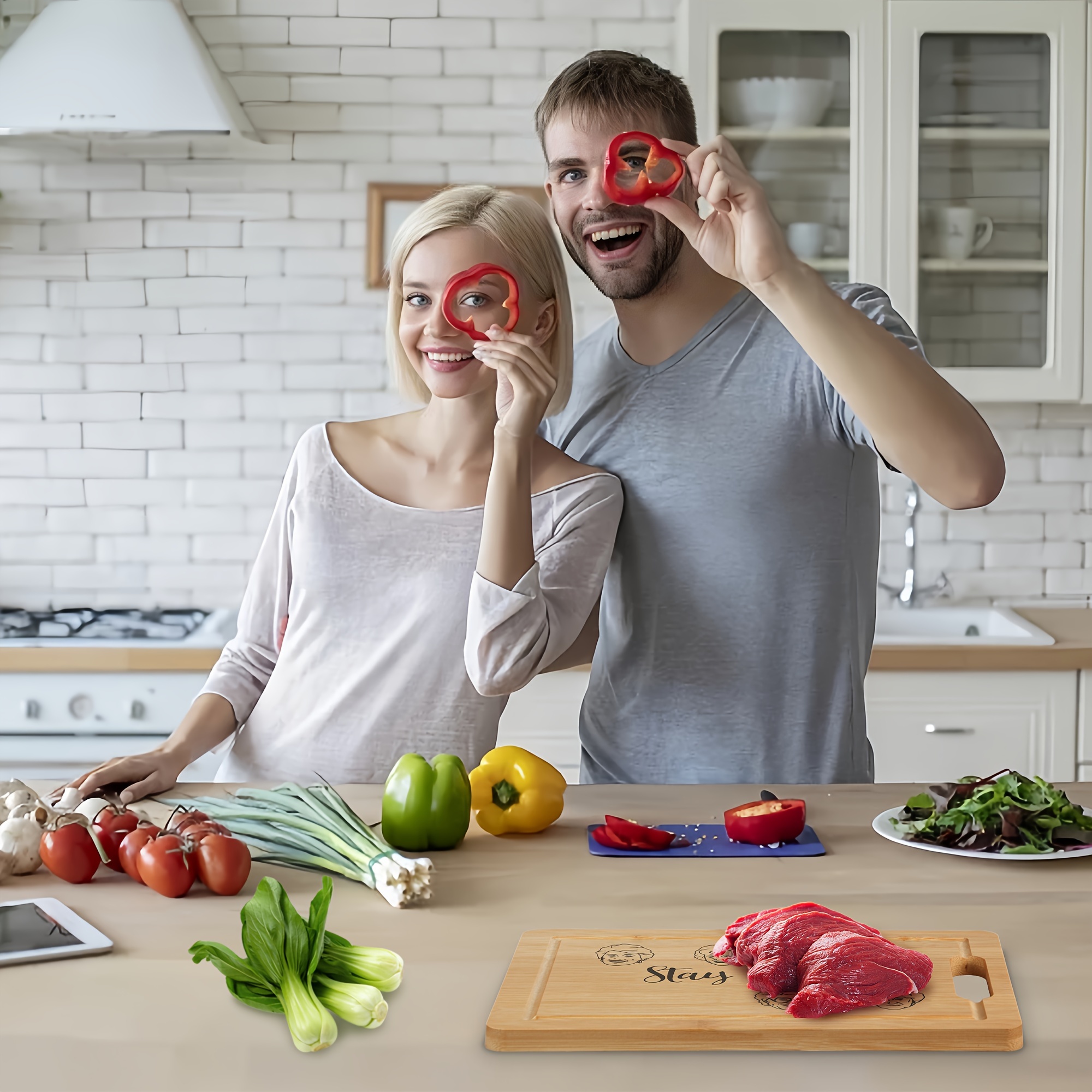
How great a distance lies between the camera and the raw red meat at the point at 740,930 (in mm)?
998

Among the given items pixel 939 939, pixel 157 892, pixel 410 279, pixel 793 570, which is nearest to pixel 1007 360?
pixel 793 570

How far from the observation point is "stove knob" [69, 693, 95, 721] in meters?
2.83

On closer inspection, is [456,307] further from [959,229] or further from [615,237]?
[959,229]

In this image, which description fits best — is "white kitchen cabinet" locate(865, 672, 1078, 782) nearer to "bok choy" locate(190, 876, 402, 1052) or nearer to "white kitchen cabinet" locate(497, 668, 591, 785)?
"white kitchen cabinet" locate(497, 668, 591, 785)

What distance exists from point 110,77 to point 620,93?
64.8 inches

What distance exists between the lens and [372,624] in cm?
175

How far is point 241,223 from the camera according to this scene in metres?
3.42

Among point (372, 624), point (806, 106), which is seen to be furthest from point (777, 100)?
point (372, 624)

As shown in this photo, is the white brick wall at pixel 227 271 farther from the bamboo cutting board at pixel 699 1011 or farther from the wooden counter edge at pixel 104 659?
the bamboo cutting board at pixel 699 1011

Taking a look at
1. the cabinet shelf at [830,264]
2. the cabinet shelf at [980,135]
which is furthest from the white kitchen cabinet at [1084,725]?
the cabinet shelf at [980,135]

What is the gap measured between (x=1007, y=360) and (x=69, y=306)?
2.55 metres

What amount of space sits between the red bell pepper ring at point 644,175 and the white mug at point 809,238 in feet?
5.27

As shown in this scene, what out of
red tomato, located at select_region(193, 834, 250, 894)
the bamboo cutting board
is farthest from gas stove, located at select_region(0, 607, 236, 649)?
the bamboo cutting board

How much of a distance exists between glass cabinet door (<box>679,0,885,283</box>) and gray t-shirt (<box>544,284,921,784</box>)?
1.38 m
